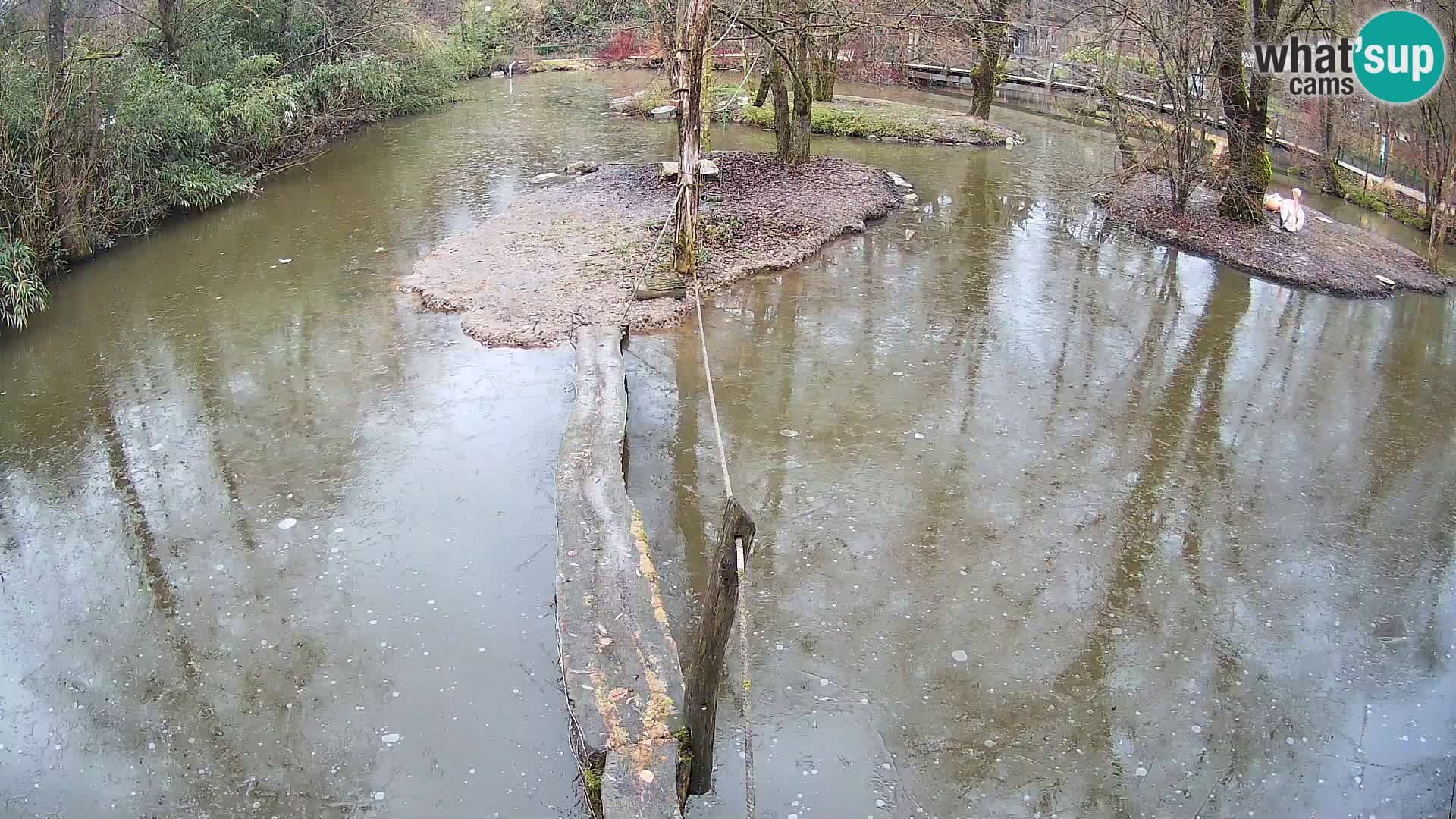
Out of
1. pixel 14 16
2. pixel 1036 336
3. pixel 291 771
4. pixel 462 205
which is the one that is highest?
pixel 14 16

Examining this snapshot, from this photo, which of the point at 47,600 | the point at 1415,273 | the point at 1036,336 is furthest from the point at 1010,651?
the point at 1415,273

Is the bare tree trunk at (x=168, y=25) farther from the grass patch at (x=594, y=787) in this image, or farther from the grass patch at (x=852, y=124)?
the grass patch at (x=594, y=787)

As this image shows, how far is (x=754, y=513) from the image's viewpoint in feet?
21.0

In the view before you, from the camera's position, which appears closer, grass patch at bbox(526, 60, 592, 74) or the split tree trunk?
the split tree trunk

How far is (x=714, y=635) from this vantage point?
3.85 m

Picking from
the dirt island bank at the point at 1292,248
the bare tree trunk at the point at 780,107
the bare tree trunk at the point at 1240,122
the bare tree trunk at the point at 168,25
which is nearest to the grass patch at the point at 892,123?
the bare tree trunk at the point at 780,107

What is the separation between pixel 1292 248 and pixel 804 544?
9.45 meters

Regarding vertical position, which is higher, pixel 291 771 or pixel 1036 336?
pixel 1036 336

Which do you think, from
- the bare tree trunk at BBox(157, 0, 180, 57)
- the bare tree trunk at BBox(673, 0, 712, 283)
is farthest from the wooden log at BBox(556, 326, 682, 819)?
the bare tree trunk at BBox(157, 0, 180, 57)

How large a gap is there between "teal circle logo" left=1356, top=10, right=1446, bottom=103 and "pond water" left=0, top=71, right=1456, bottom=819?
9.91 feet

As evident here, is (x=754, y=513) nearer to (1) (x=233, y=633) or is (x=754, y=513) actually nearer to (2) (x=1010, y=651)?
(2) (x=1010, y=651)

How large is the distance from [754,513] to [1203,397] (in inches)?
174

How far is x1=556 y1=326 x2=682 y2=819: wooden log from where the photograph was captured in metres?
3.87

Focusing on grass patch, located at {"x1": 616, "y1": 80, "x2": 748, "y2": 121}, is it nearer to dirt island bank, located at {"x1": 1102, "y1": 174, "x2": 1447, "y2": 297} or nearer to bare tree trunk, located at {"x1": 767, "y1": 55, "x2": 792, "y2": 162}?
bare tree trunk, located at {"x1": 767, "y1": 55, "x2": 792, "y2": 162}
